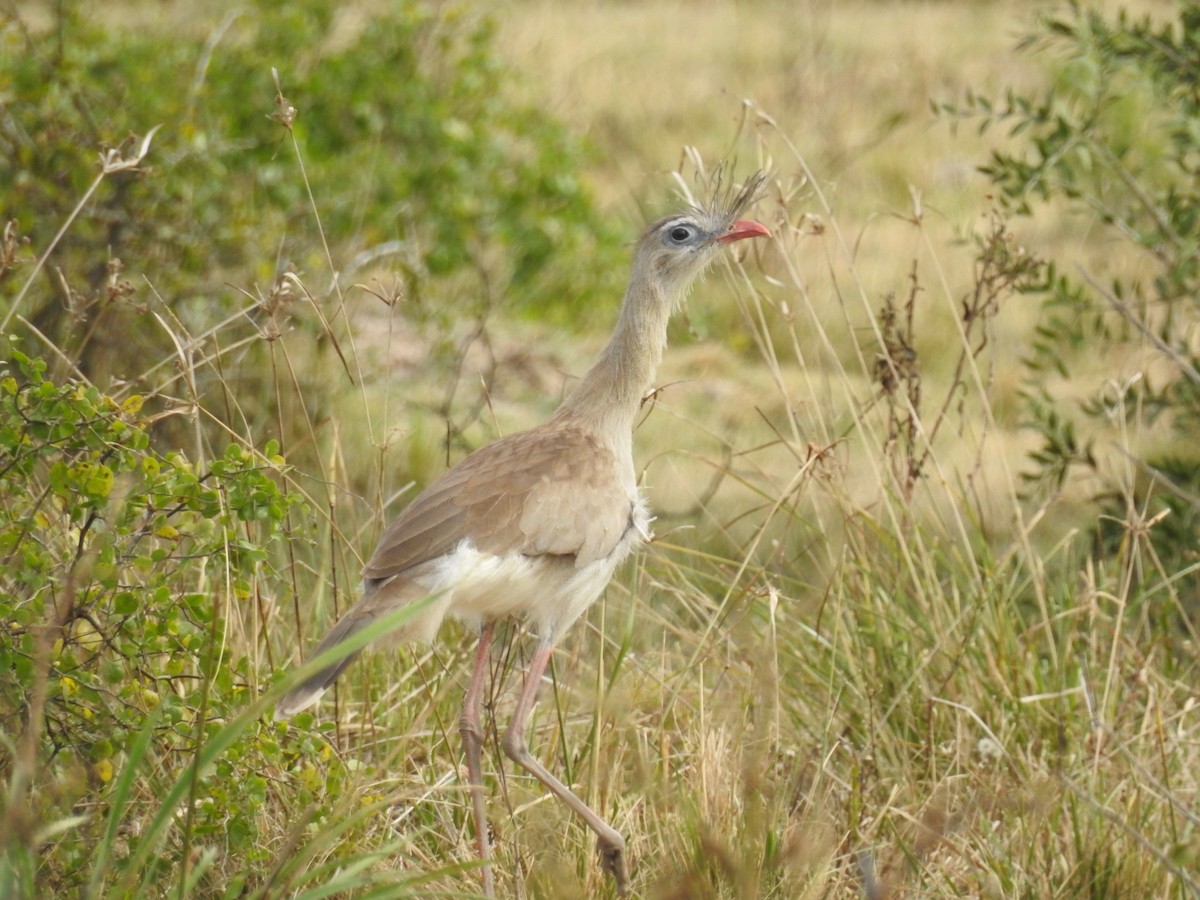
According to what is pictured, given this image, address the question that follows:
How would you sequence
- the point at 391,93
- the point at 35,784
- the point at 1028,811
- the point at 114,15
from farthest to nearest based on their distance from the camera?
1. the point at 114,15
2. the point at 391,93
3. the point at 1028,811
4. the point at 35,784

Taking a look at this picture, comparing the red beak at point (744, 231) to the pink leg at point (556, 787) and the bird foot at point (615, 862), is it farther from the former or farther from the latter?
the bird foot at point (615, 862)

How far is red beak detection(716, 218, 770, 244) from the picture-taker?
3.44m

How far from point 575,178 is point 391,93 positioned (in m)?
0.89

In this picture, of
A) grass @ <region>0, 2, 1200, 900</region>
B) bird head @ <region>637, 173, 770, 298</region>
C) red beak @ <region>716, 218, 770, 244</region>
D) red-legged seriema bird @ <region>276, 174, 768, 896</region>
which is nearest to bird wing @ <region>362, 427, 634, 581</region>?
red-legged seriema bird @ <region>276, 174, 768, 896</region>

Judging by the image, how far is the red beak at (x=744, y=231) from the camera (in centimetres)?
344

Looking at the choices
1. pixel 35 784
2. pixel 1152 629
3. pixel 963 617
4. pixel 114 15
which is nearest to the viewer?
pixel 35 784

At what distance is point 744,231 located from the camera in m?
3.49

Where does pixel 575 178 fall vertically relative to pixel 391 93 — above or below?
below

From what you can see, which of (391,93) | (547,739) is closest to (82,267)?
(391,93)

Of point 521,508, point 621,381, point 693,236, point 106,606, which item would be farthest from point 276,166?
point 106,606

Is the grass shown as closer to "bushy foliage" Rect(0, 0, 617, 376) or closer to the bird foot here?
the bird foot

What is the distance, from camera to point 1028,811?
3137 millimetres

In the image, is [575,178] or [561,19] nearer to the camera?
[575,178]

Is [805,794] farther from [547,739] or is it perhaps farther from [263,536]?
[263,536]
